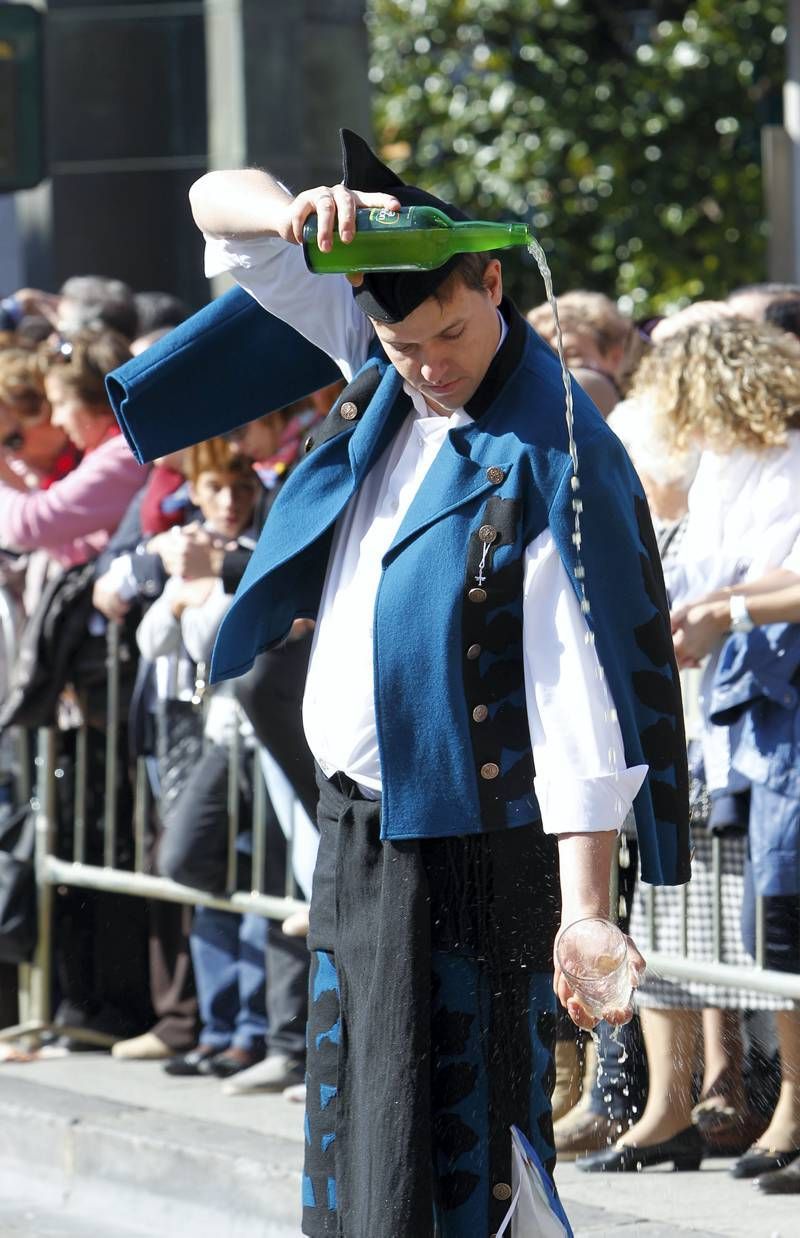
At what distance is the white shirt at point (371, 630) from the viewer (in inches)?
127

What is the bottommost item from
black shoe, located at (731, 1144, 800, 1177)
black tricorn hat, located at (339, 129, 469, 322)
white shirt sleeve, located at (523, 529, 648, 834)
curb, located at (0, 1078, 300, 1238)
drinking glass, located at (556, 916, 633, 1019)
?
curb, located at (0, 1078, 300, 1238)

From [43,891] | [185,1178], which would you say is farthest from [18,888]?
[185,1178]

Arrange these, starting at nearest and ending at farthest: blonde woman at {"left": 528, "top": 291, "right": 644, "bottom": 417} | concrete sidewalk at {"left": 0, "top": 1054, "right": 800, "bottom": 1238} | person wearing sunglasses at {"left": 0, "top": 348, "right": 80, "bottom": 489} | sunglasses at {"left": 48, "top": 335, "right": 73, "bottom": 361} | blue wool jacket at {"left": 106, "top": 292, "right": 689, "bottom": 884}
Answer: blue wool jacket at {"left": 106, "top": 292, "right": 689, "bottom": 884}
concrete sidewalk at {"left": 0, "top": 1054, "right": 800, "bottom": 1238}
blonde woman at {"left": 528, "top": 291, "right": 644, "bottom": 417}
sunglasses at {"left": 48, "top": 335, "right": 73, "bottom": 361}
person wearing sunglasses at {"left": 0, "top": 348, "right": 80, "bottom": 489}

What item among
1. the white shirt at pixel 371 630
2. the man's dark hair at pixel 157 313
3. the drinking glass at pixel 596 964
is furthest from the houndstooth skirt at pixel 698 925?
the man's dark hair at pixel 157 313

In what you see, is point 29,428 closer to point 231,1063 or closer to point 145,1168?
point 231,1063

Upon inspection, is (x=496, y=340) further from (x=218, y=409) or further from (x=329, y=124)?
(x=329, y=124)

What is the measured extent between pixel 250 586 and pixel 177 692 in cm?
277

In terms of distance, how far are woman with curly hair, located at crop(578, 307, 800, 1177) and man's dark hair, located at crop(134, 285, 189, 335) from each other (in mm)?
2804

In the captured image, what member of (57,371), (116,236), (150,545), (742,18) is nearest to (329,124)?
(116,236)

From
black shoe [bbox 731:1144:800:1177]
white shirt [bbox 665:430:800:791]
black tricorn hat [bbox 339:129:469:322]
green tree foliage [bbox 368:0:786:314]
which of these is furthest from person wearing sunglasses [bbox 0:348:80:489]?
green tree foliage [bbox 368:0:786:314]

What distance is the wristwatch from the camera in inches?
197

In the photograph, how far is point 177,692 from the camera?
631 cm

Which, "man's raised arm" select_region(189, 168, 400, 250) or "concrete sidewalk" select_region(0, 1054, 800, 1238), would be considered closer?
"man's raised arm" select_region(189, 168, 400, 250)

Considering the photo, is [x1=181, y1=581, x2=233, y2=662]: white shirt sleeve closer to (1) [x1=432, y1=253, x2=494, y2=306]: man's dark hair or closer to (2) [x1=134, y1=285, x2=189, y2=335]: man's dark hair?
(2) [x1=134, y1=285, x2=189, y2=335]: man's dark hair
